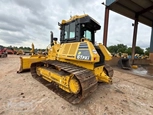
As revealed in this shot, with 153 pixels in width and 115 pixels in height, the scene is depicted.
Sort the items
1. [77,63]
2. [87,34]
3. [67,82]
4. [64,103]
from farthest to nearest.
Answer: [87,34] → [77,63] → [67,82] → [64,103]

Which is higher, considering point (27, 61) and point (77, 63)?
point (77, 63)

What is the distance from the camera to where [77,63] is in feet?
12.4

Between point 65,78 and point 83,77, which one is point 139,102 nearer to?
point 83,77

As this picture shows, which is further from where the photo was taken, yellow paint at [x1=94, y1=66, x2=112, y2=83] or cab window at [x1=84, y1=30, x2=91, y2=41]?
cab window at [x1=84, y1=30, x2=91, y2=41]

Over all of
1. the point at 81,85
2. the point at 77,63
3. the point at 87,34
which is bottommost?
the point at 81,85

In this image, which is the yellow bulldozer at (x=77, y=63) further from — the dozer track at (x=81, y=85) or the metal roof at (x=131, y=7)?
the metal roof at (x=131, y=7)

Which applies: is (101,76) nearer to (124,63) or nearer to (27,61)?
(27,61)

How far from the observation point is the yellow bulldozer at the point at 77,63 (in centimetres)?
311

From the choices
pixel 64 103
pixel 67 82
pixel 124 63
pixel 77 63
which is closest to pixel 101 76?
pixel 77 63

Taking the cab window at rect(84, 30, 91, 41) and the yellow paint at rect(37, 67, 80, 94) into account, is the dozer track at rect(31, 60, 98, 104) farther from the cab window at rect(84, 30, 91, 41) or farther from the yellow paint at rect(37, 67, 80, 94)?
the cab window at rect(84, 30, 91, 41)

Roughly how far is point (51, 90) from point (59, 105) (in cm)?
101

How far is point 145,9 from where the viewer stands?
48.7ft

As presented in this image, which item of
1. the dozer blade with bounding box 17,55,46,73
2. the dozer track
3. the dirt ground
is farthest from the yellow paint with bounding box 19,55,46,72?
the dozer track

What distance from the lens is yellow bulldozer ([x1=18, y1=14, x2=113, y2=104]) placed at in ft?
10.2
